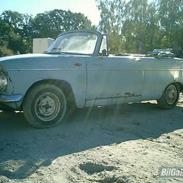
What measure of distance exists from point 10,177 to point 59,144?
1485 millimetres

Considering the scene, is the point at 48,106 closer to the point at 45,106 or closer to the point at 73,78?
the point at 45,106

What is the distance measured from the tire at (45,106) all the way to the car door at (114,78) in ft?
1.93

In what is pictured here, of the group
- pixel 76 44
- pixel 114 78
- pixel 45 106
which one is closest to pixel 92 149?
pixel 45 106

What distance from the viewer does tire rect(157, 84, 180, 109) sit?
9359mm

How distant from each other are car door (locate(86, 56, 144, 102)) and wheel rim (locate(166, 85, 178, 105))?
1.27m

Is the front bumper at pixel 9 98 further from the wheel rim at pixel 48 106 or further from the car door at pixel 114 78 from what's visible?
the car door at pixel 114 78

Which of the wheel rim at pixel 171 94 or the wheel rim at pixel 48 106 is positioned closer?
the wheel rim at pixel 48 106

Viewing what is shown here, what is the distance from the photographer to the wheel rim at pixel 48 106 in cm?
685

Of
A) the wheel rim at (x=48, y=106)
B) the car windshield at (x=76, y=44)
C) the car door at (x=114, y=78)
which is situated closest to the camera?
the wheel rim at (x=48, y=106)

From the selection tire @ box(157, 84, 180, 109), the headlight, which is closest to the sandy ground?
the headlight

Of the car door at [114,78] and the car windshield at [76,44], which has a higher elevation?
the car windshield at [76,44]

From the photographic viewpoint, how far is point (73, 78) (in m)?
7.09

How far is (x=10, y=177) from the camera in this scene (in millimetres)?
4473

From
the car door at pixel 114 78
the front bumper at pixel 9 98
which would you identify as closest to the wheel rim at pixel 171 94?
the car door at pixel 114 78
